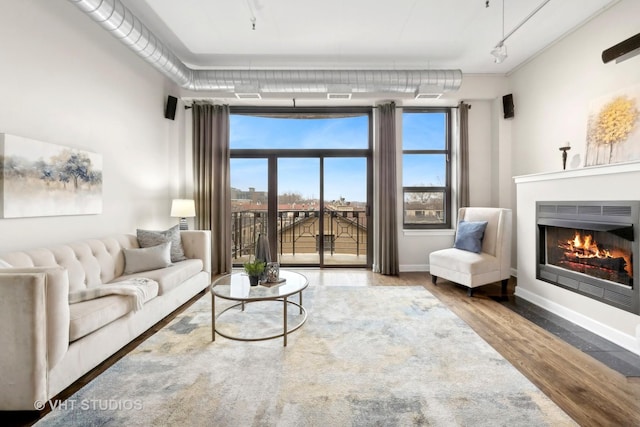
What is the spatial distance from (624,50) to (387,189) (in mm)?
2925

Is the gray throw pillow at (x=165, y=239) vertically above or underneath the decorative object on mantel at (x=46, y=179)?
underneath

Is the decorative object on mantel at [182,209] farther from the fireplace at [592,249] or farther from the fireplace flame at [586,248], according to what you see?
the fireplace flame at [586,248]

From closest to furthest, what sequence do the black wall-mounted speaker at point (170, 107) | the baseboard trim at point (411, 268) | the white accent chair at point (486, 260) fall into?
the white accent chair at point (486, 260), the black wall-mounted speaker at point (170, 107), the baseboard trim at point (411, 268)

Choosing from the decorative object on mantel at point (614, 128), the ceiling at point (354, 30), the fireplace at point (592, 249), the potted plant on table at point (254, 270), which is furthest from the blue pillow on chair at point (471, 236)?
the potted plant on table at point (254, 270)

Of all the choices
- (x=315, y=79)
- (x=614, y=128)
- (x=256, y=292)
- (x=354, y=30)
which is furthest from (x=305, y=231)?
(x=614, y=128)

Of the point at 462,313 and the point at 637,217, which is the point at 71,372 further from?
the point at 637,217

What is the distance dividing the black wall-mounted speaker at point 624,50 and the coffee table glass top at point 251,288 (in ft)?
12.4

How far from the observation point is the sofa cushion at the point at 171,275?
9.29 feet

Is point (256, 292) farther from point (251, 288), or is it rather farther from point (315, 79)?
point (315, 79)

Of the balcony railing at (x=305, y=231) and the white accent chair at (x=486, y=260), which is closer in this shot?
the white accent chair at (x=486, y=260)

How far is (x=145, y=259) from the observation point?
3088 millimetres

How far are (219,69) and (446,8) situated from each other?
3039 millimetres

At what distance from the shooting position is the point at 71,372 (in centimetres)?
182

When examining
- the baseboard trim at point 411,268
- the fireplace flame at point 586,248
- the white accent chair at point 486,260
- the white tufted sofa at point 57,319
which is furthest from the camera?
the baseboard trim at point 411,268
